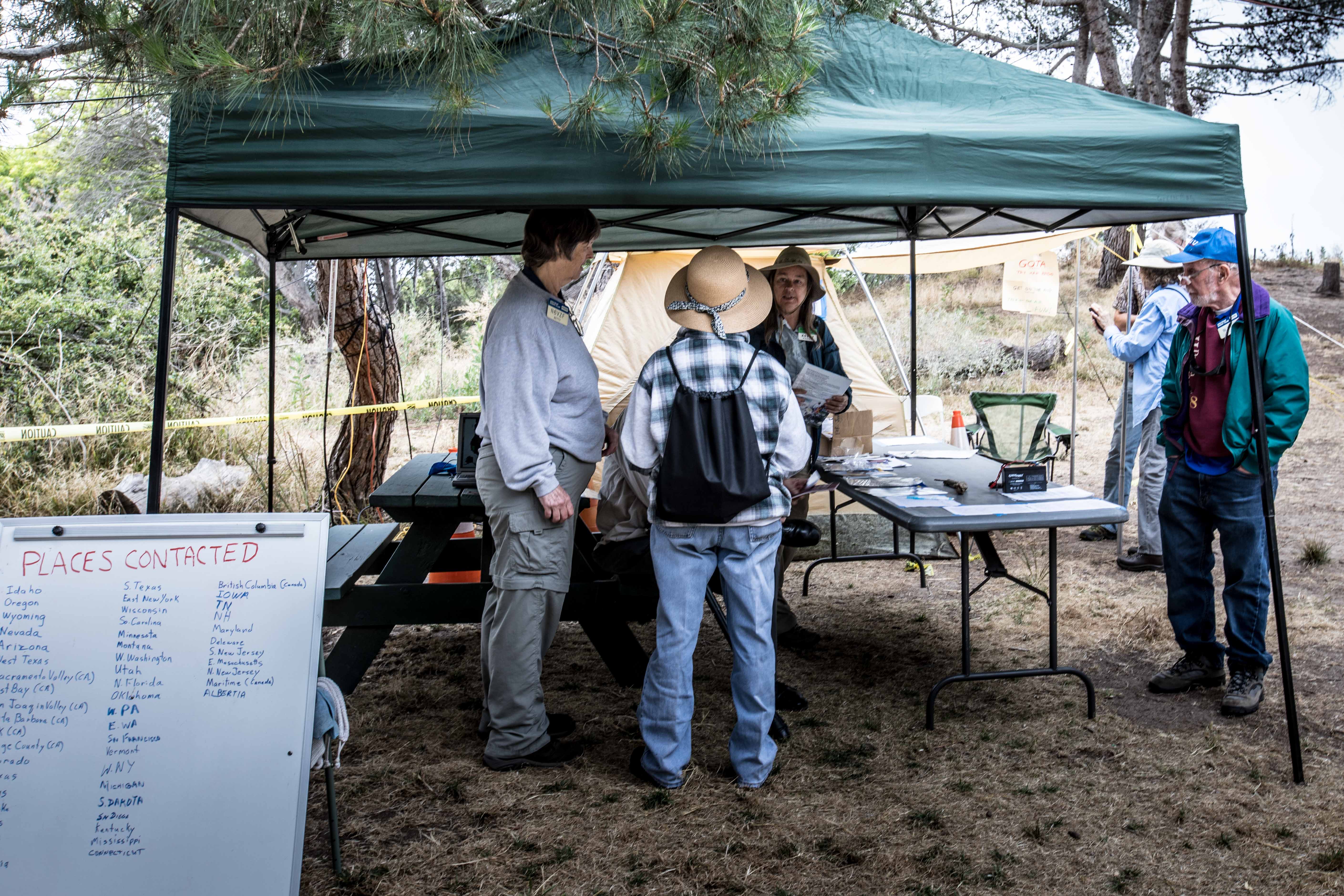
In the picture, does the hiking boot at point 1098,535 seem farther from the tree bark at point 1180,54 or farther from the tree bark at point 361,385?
the tree bark at point 1180,54

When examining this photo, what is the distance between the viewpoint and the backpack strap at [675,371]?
2.84 metres

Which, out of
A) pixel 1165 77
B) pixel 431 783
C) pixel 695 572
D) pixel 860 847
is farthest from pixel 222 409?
pixel 1165 77

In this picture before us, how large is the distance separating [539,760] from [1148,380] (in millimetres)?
4121

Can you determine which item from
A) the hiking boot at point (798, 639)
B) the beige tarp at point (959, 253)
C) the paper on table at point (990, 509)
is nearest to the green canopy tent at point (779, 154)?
the paper on table at point (990, 509)

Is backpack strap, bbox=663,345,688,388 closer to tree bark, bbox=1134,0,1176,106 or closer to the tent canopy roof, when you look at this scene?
the tent canopy roof

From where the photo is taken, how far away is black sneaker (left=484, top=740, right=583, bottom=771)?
3.22m

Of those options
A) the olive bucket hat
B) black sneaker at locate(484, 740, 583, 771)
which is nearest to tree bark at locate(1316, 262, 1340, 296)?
the olive bucket hat

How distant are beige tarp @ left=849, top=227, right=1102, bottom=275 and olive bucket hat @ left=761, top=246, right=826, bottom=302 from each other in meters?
2.23

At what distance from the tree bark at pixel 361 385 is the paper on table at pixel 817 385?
3.78 meters

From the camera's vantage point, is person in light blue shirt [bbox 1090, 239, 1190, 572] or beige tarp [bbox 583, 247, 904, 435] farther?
beige tarp [bbox 583, 247, 904, 435]

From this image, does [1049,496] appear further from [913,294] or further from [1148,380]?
[1148,380]

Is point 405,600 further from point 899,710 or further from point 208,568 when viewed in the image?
point 899,710

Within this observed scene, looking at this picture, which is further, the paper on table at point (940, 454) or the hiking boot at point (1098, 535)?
the hiking boot at point (1098, 535)

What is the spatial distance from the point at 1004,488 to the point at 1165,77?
14.5 m
